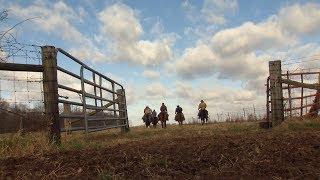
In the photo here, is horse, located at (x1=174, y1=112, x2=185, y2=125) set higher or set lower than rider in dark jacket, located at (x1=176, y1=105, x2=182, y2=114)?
lower

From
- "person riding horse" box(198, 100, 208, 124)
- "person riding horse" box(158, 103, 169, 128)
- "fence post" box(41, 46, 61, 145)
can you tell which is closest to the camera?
"fence post" box(41, 46, 61, 145)

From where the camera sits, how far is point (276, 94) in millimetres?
14422

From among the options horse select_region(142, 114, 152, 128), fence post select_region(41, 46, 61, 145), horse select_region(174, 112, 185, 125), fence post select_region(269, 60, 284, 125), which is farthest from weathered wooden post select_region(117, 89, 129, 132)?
horse select_region(174, 112, 185, 125)

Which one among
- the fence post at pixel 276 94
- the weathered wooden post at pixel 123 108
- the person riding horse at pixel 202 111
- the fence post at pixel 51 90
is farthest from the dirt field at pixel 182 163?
the person riding horse at pixel 202 111

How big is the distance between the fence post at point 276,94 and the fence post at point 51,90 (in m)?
7.73

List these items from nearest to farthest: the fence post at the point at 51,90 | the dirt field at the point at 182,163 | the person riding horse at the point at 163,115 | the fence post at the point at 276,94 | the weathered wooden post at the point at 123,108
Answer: the dirt field at the point at 182,163 < the fence post at the point at 51,90 < the fence post at the point at 276,94 < the weathered wooden post at the point at 123,108 < the person riding horse at the point at 163,115

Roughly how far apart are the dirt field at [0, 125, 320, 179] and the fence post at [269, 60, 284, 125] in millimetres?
A: 8055

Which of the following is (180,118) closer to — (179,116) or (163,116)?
(179,116)

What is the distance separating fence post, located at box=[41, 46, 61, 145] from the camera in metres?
8.48

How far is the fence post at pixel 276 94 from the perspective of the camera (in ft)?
47.0

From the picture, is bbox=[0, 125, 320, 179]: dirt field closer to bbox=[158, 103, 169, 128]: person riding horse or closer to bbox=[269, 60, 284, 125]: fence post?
bbox=[269, 60, 284, 125]: fence post

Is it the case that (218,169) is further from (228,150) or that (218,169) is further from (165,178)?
(228,150)

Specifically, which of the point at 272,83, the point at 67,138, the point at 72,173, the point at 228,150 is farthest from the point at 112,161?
the point at 272,83

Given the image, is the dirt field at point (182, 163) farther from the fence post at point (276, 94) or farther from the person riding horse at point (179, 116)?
the person riding horse at point (179, 116)
